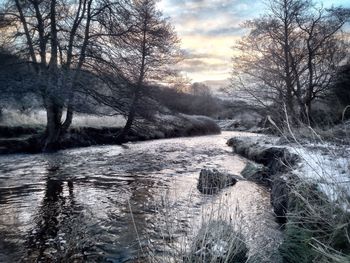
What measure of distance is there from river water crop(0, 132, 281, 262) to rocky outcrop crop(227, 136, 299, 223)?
0.33m

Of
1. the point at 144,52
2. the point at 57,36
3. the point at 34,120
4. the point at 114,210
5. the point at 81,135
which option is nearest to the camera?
the point at 114,210

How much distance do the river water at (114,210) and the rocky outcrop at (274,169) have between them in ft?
1.09

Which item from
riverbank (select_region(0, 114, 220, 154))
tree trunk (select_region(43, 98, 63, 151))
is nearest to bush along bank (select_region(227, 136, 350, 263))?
riverbank (select_region(0, 114, 220, 154))

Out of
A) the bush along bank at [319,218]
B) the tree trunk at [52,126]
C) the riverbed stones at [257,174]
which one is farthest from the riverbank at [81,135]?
the bush along bank at [319,218]

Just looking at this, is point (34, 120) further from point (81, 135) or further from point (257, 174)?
point (257, 174)

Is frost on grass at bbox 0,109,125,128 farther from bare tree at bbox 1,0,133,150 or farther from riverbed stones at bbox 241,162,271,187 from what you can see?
riverbed stones at bbox 241,162,271,187

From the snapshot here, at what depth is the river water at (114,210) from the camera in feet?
16.4

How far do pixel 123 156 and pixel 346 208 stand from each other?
12246mm

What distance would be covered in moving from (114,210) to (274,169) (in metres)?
5.29

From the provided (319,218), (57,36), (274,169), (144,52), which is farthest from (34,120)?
(319,218)

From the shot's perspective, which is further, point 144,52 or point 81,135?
point 144,52

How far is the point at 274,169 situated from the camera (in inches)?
414

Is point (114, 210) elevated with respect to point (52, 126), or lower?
lower

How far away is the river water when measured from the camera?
16.4 feet
